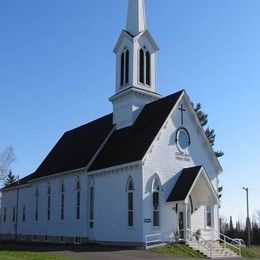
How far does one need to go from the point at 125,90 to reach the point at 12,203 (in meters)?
25.0

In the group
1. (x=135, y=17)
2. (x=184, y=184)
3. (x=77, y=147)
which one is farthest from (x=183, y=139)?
(x=135, y=17)

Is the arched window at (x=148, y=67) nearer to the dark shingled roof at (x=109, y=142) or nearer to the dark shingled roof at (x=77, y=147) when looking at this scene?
the dark shingled roof at (x=109, y=142)

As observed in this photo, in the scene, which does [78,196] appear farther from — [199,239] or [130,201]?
[199,239]

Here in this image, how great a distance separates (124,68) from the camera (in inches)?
1660

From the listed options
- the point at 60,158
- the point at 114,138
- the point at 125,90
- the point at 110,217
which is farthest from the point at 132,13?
the point at 110,217

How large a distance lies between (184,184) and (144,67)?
11.7 meters

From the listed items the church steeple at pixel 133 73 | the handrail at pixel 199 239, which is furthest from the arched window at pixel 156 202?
the church steeple at pixel 133 73

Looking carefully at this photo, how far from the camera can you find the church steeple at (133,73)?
4044 centimetres

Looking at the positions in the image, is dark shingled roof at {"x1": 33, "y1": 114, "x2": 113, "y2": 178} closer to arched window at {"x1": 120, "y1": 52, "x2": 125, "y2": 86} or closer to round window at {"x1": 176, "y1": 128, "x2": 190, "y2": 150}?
arched window at {"x1": 120, "y1": 52, "x2": 125, "y2": 86}

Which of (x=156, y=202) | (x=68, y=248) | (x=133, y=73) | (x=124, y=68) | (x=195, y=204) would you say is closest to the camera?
(x=68, y=248)

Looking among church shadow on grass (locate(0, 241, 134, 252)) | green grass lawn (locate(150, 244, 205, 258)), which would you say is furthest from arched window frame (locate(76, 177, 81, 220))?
green grass lawn (locate(150, 244, 205, 258))

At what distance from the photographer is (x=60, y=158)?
48.6 meters

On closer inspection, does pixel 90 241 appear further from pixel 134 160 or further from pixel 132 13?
pixel 132 13

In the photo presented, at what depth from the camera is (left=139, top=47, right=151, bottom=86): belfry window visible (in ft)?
136
